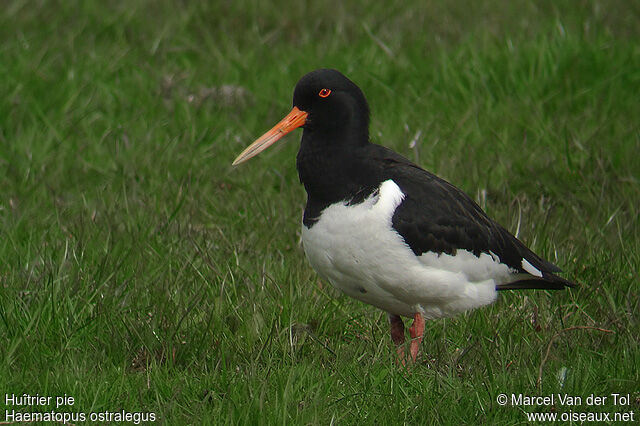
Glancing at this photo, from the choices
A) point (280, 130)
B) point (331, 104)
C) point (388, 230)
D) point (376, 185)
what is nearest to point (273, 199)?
point (280, 130)

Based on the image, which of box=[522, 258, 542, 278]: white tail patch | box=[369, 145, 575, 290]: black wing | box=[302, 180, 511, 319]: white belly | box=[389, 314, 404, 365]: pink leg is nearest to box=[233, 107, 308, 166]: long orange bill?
box=[369, 145, 575, 290]: black wing

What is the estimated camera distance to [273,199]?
20.4 feet

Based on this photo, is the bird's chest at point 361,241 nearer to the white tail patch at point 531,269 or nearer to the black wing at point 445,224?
the black wing at point 445,224

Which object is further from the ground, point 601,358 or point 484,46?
point 484,46

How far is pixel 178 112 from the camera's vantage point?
7.23m

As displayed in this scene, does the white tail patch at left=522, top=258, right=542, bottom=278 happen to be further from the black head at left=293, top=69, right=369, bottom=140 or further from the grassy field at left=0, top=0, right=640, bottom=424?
the black head at left=293, top=69, right=369, bottom=140

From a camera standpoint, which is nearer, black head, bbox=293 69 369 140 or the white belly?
the white belly

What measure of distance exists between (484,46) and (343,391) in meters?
4.29

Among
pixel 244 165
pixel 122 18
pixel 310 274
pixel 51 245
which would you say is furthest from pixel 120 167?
pixel 122 18

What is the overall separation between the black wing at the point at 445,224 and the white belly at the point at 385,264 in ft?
0.14

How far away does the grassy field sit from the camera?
4035mm

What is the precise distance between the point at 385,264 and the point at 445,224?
1.24 feet

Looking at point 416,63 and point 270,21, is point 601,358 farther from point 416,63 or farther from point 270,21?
point 270,21

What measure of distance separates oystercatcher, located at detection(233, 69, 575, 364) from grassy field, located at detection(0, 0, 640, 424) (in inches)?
8.1
